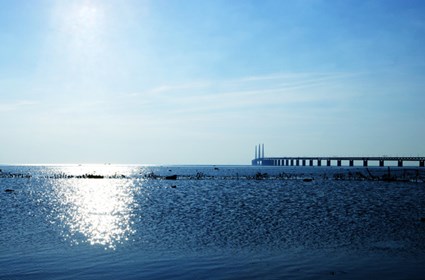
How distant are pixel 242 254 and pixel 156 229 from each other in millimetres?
11647

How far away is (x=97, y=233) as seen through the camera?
31.8m

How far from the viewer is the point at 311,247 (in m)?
25.5

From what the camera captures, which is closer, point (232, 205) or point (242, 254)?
point (242, 254)

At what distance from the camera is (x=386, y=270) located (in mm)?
19859

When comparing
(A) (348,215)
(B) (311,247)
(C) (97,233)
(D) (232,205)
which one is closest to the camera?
(B) (311,247)

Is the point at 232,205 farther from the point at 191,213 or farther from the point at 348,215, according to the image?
the point at 348,215

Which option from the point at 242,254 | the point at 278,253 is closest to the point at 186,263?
the point at 242,254

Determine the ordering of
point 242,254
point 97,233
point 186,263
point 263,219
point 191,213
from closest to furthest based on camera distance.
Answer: point 186,263
point 242,254
point 97,233
point 263,219
point 191,213

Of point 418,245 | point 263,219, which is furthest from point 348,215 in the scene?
point 418,245

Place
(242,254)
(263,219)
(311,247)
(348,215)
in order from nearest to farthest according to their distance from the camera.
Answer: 1. (242,254)
2. (311,247)
3. (263,219)
4. (348,215)

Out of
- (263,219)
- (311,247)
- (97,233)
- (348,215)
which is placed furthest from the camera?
(348,215)

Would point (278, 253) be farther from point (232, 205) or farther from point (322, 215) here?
point (232, 205)

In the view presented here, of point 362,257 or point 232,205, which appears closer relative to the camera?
point 362,257

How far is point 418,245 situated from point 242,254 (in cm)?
1149
